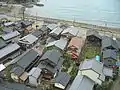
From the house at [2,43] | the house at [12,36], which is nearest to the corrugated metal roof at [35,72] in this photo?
the house at [2,43]

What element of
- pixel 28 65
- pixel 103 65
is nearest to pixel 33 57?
pixel 28 65

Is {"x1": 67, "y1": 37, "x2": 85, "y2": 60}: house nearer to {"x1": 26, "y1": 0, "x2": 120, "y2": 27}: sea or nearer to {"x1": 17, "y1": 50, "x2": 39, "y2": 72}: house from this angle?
{"x1": 17, "y1": 50, "x2": 39, "y2": 72}: house

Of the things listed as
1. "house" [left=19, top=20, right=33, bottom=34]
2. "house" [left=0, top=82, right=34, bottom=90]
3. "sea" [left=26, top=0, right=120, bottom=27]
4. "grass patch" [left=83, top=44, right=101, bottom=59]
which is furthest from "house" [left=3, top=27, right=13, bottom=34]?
"sea" [left=26, top=0, right=120, bottom=27]

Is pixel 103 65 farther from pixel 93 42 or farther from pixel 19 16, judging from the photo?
pixel 19 16

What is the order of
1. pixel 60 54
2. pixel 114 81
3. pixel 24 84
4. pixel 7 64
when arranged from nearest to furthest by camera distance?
pixel 24 84
pixel 114 81
pixel 7 64
pixel 60 54

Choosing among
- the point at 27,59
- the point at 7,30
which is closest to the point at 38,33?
the point at 7,30

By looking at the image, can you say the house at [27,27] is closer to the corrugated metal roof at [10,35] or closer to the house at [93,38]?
A: the corrugated metal roof at [10,35]
